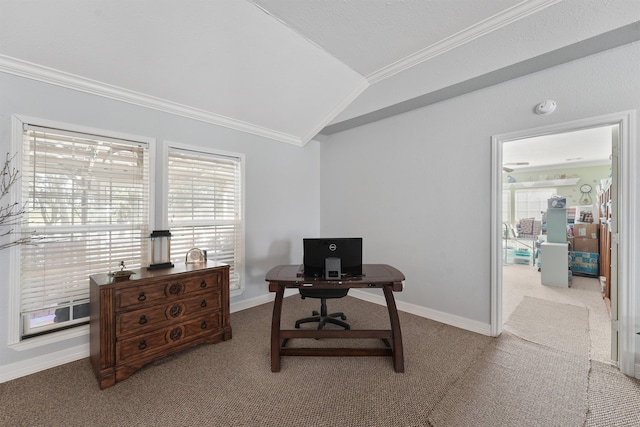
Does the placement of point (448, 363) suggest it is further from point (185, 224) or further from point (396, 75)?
point (185, 224)

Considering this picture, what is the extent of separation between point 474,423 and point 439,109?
3013mm

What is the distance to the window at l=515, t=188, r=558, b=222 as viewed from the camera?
7.41 metres

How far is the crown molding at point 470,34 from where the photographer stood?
183cm

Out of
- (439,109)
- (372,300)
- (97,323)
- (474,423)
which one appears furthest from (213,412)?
(439,109)

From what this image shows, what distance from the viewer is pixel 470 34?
2.09 meters

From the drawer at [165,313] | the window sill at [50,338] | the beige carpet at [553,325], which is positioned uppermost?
the drawer at [165,313]

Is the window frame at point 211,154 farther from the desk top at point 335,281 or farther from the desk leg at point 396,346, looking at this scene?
the desk leg at point 396,346

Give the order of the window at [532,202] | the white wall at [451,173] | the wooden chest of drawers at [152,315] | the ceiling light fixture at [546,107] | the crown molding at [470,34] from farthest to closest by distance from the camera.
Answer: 1. the window at [532,202]
2. the ceiling light fixture at [546,107]
3. the white wall at [451,173]
4. the wooden chest of drawers at [152,315]
5. the crown molding at [470,34]

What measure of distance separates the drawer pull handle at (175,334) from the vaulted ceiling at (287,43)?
2247 mm

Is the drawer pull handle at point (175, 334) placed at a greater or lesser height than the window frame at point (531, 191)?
lesser

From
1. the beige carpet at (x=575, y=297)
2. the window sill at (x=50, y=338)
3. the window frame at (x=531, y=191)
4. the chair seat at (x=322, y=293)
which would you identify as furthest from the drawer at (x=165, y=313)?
the window frame at (x=531, y=191)

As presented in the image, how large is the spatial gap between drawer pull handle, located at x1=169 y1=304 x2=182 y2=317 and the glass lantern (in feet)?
1.47

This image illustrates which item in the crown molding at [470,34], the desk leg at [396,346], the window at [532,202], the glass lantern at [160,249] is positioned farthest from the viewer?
the window at [532,202]

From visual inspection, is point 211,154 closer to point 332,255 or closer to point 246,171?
point 246,171
